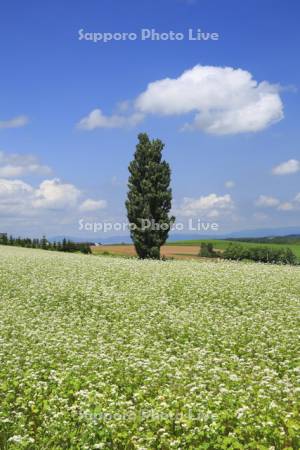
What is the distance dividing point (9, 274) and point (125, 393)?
66.7 ft

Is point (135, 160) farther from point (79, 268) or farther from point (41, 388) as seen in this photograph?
point (41, 388)

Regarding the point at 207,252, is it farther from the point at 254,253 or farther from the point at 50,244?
the point at 50,244

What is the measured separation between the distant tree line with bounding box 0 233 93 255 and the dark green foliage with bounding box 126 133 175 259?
24.5 metres

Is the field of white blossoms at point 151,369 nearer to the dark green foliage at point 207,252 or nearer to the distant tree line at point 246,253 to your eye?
the dark green foliage at point 207,252

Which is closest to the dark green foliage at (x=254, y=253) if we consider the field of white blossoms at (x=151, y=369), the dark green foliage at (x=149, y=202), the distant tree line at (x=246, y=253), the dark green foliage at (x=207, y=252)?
the distant tree line at (x=246, y=253)

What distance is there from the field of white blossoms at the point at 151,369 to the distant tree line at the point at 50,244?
5785 centimetres

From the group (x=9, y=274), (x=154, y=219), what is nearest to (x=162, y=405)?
(x=9, y=274)

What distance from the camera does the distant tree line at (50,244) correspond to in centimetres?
8131

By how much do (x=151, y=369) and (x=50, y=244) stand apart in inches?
2945

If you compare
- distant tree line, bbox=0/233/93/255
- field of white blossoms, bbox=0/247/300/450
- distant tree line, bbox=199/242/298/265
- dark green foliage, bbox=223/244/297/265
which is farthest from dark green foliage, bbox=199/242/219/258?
field of white blossoms, bbox=0/247/300/450

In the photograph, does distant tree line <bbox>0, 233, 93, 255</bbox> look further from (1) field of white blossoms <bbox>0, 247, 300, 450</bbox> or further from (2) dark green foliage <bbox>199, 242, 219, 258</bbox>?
(1) field of white blossoms <bbox>0, 247, 300, 450</bbox>

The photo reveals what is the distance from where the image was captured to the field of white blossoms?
900 cm

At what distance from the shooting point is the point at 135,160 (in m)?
56.1

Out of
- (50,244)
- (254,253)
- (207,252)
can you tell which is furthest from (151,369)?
(50,244)
